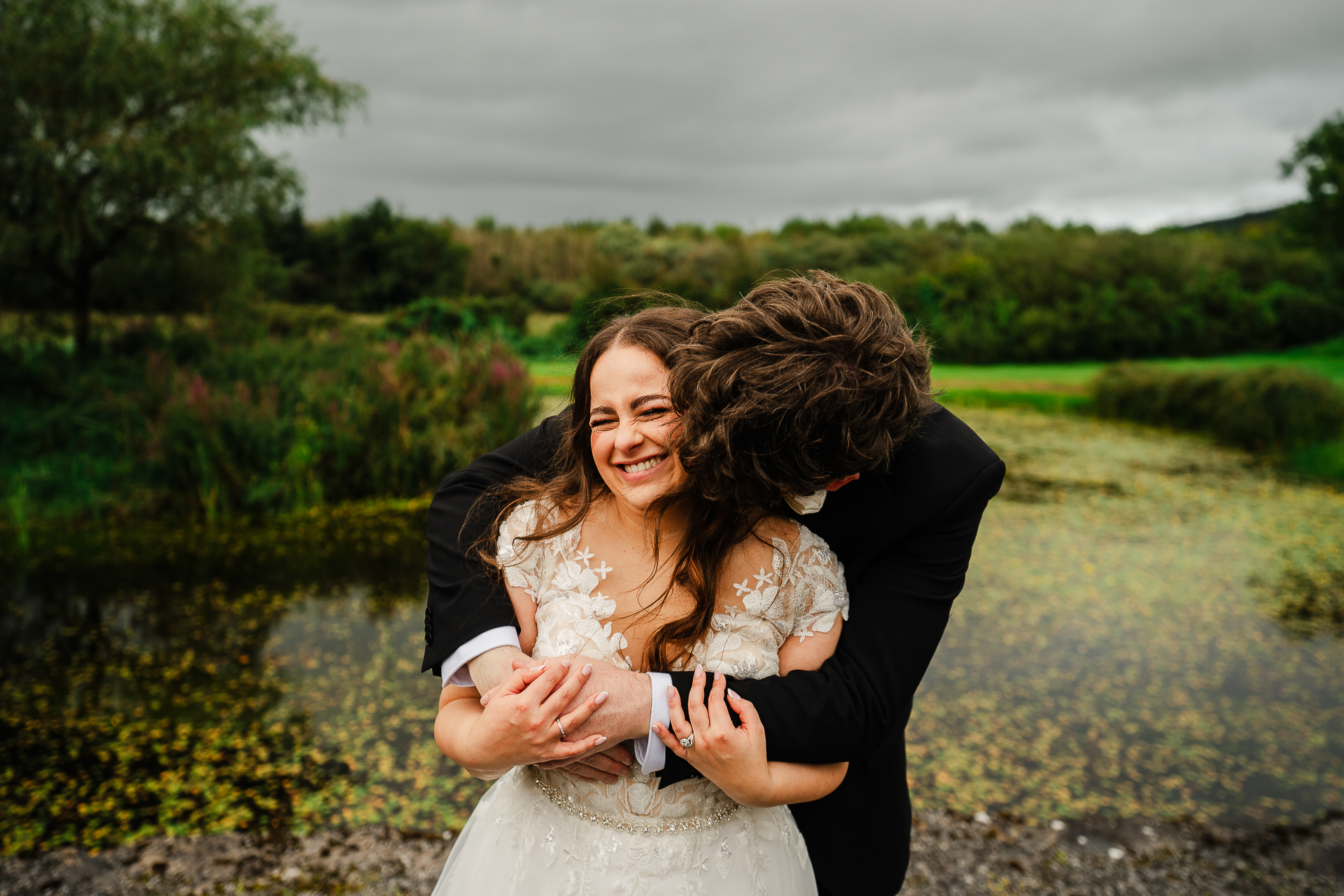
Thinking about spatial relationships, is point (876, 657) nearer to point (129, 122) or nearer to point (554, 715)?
point (554, 715)

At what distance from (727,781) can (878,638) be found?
1.31 feet

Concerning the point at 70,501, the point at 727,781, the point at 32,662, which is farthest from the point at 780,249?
the point at 727,781

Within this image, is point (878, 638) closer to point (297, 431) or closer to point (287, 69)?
point (297, 431)

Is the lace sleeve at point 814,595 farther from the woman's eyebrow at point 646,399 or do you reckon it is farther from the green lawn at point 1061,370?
the green lawn at point 1061,370

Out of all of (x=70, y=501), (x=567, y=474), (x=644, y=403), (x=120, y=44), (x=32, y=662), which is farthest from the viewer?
(x=120, y=44)

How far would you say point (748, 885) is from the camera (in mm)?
1546

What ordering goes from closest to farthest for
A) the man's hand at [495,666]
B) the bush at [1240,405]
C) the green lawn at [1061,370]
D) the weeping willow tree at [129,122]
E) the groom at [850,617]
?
the groom at [850,617]
the man's hand at [495,666]
the weeping willow tree at [129,122]
the bush at [1240,405]
the green lawn at [1061,370]


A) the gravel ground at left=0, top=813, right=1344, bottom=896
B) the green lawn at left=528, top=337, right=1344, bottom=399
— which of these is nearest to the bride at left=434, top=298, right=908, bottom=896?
the gravel ground at left=0, top=813, right=1344, bottom=896

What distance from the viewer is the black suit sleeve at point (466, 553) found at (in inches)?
60.7

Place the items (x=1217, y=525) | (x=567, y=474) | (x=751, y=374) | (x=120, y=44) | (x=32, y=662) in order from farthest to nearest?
(x=120, y=44) < (x=1217, y=525) < (x=32, y=662) < (x=567, y=474) < (x=751, y=374)

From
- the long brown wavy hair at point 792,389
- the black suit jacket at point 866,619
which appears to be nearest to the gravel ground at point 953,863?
the black suit jacket at point 866,619

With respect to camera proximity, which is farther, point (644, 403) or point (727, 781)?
point (644, 403)

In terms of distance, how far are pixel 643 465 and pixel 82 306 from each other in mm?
11665

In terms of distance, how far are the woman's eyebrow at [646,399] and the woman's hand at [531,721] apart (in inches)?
19.1
